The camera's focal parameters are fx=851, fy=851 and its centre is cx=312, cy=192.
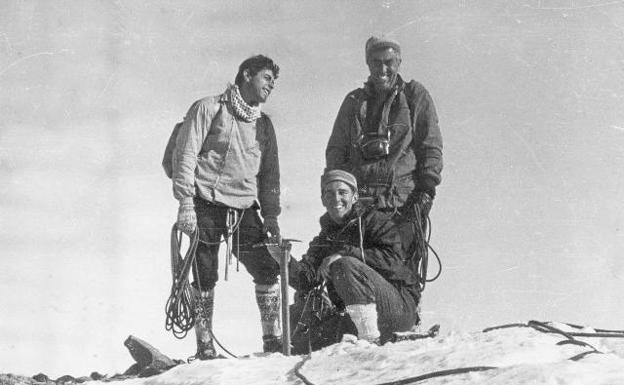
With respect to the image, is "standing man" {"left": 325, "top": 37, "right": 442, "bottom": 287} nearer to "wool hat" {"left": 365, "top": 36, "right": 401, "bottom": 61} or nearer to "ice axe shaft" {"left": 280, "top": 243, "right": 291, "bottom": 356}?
"wool hat" {"left": 365, "top": 36, "right": 401, "bottom": 61}

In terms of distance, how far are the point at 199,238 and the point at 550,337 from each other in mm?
2791

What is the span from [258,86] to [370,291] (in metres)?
1.91

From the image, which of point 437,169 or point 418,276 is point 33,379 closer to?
point 418,276

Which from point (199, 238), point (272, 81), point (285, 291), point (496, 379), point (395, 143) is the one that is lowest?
point (496, 379)

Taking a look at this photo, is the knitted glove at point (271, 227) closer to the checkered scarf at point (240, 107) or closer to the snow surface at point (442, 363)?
the checkered scarf at point (240, 107)

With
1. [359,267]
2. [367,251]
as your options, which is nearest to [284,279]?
[359,267]

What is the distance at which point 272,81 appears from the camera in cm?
620

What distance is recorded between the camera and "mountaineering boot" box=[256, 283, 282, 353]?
604 cm

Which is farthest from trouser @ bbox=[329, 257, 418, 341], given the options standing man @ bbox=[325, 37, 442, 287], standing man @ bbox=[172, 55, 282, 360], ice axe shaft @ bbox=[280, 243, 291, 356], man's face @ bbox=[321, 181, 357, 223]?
standing man @ bbox=[172, 55, 282, 360]

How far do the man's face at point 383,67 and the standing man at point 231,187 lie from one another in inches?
27.7

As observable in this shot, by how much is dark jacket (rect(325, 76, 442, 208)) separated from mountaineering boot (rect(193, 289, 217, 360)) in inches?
52.1

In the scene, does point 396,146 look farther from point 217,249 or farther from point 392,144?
point 217,249

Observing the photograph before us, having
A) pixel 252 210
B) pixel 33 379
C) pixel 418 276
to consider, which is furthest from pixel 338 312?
pixel 33 379

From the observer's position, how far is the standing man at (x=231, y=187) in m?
5.98
